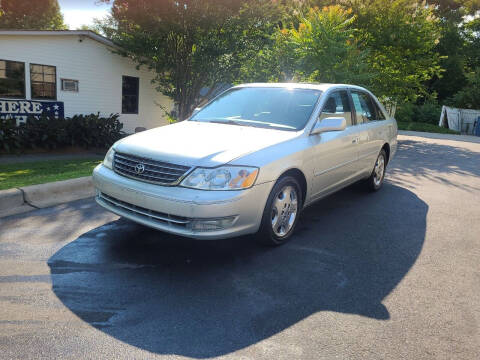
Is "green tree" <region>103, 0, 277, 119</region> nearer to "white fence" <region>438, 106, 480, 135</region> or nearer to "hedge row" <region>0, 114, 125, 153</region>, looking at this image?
"hedge row" <region>0, 114, 125, 153</region>

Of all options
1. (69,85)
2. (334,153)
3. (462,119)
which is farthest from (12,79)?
(462,119)

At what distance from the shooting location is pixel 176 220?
3748 millimetres

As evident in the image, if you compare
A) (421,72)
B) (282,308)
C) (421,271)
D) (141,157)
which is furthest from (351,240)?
(421,72)

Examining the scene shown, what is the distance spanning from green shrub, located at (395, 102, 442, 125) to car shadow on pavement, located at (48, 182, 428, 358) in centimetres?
2678

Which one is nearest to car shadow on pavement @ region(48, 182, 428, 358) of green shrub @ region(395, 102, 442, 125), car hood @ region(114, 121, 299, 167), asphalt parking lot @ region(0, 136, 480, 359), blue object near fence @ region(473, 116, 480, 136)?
asphalt parking lot @ region(0, 136, 480, 359)

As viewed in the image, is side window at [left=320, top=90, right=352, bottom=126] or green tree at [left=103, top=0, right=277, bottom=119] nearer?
side window at [left=320, top=90, right=352, bottom=126]

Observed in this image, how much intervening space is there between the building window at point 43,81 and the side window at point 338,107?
1085 cm

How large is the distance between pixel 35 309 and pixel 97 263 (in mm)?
848

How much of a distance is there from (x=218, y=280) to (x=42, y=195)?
3.27 metres

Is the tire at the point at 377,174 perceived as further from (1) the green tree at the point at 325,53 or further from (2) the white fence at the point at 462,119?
(2) the white fence at the point at 462,119

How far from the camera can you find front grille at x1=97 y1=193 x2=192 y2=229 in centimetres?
374

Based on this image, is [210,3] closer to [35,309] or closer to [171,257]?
[171,257]

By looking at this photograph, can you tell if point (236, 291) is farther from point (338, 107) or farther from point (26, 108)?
point (26, 108)

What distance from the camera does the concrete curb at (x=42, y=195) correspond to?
17.1 feet
